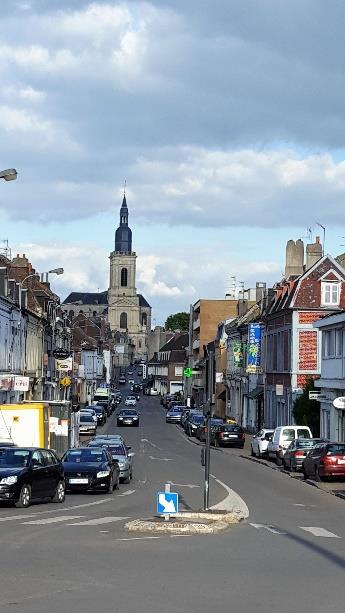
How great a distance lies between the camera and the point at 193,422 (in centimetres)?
7881

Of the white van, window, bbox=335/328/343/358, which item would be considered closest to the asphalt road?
the white van

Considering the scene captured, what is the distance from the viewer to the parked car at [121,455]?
38.2 m

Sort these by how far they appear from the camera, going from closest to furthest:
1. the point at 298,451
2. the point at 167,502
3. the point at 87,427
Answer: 1. the point at 167,502
2. the point at 298,451
3. the point at 87,427

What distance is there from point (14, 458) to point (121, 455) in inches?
441

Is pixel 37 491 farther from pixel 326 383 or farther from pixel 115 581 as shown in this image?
pixel 326 383

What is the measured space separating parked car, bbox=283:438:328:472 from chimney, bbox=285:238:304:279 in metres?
40.1

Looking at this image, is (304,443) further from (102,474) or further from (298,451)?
(102,474)

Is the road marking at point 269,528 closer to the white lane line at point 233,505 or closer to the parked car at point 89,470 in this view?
the white lane line at point 233,505

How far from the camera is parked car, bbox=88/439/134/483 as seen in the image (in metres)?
38.2

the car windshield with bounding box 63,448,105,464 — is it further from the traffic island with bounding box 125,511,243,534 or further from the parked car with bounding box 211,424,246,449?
the parked car with bounding box 211,424,246,449

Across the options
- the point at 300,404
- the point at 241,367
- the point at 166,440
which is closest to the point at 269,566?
the point at 300,404

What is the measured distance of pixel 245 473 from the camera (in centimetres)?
4484

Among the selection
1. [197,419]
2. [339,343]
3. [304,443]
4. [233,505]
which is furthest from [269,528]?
[197,419]

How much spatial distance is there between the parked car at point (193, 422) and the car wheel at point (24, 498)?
160ft
